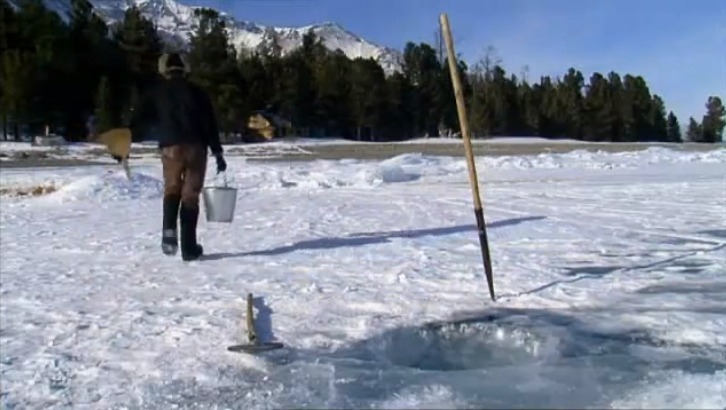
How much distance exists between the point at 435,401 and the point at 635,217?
688 centimetres

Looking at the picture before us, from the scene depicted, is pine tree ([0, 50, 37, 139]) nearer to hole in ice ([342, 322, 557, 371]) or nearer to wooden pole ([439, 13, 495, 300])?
wooden pole ([439, 13, 495, 300])

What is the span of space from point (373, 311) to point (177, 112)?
2.83 metres

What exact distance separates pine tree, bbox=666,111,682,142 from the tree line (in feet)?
0.51

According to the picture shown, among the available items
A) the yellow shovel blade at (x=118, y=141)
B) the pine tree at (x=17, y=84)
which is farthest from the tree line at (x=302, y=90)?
the yellow shovel blade at (x=118, y=141)

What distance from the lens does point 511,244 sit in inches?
278

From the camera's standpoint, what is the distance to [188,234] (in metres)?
6.45

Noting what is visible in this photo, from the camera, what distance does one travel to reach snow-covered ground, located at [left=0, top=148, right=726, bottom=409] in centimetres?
324


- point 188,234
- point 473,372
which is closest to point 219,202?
point 188,234

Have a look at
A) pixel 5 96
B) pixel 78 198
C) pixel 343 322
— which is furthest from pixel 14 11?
pixel 343 322

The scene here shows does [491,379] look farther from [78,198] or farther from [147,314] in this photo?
[78,198]

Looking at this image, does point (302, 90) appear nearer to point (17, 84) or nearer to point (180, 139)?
point (17, 84)

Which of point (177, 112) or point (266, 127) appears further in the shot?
point (266, 127)

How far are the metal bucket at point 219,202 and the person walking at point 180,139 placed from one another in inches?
14.7

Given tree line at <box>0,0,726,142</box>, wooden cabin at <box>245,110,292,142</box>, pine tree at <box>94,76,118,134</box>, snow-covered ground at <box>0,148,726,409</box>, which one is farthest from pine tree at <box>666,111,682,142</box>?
snow-covered ground at <box>0,148,726,409</box>
